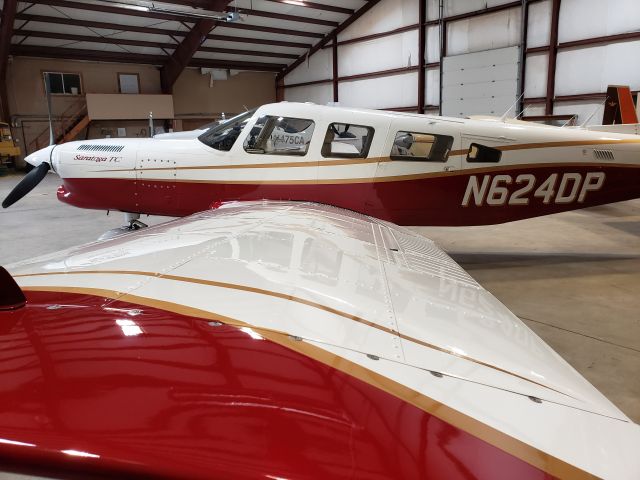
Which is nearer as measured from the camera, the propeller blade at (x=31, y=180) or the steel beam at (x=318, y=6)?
the propeller blade at (x=31, y=180)

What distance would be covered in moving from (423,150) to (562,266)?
254 cm

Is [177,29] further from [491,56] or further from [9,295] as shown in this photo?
[9,295]

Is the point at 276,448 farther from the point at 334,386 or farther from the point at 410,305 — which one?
the point at 410,305

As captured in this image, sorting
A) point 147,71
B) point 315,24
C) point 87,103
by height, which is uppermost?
point 315,24

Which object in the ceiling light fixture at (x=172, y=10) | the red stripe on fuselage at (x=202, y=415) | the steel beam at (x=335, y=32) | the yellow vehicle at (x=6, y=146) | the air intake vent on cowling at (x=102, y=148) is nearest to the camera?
the red stripe on fuselage at (x=202, y=415)

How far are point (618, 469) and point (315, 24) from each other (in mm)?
25575

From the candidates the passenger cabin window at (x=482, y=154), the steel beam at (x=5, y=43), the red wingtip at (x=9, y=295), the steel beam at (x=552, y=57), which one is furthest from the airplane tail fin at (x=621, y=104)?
the steel beam at (x=5, y=43)

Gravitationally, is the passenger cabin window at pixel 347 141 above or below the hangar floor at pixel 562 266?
above

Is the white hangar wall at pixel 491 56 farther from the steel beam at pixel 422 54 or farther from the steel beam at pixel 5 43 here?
the steel beam at pixel 5 43

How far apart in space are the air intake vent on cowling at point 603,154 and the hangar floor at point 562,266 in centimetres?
144

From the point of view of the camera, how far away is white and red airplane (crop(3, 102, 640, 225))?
5.18 m

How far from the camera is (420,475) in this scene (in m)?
0.90

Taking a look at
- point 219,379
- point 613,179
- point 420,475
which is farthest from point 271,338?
point 613,179

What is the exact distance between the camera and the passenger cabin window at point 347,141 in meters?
5.14
